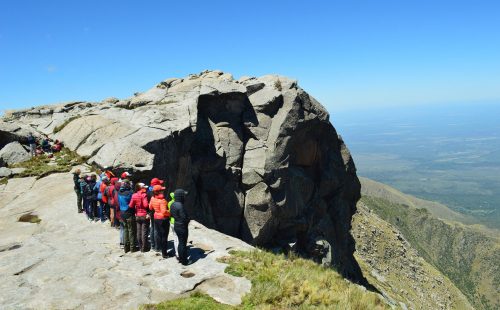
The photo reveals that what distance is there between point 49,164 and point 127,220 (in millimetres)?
20958

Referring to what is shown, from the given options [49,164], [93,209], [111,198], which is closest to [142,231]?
[111,198]

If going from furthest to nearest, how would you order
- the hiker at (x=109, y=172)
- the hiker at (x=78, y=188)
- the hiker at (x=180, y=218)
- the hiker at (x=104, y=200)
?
the hiker at (x=109, y=172) < the hiker at (x=78, y=188) < the hiker at (x=104, y=200) < the hiker at (x=180, y=218)

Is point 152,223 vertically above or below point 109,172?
below

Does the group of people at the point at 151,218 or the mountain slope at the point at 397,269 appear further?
the mountain slope at the point at 397,269

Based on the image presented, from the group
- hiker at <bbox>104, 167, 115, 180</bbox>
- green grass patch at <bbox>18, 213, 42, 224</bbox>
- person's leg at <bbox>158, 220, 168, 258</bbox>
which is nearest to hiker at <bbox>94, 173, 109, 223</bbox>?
hiker at <bbox>104, 167, 115, 180</bbox>

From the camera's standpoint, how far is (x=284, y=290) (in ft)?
48.8

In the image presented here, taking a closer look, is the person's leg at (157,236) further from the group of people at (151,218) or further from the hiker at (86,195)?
the hiker at (86,195)

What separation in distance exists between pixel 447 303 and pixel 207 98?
62.3 m

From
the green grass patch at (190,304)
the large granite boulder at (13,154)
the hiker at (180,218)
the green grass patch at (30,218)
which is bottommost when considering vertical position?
the green grass patch at (190,304)

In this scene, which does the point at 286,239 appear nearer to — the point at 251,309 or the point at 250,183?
the point at 250,183

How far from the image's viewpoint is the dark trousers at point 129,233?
60.7 ft

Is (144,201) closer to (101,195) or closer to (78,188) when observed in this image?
(101,195)

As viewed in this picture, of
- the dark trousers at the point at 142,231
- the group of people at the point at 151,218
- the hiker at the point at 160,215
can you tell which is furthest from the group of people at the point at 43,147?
the hiker at the point at 160,215

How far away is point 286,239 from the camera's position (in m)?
42.5
